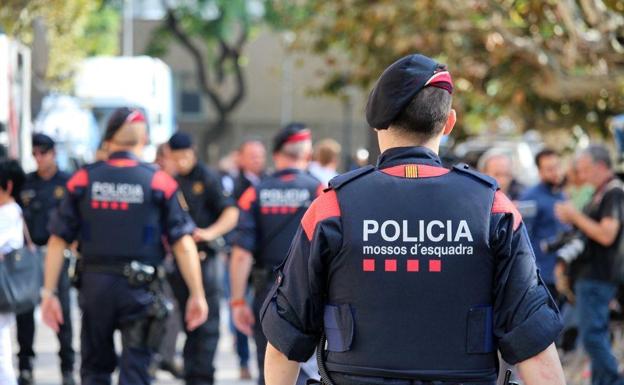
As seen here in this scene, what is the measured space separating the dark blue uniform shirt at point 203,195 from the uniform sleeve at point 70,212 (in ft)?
8.70

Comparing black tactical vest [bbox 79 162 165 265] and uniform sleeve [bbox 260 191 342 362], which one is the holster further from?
uniform sleeve [bbox 260 191 342 362]

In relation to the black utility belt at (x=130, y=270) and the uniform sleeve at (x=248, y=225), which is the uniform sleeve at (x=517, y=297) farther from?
the uniform sleeve at (x=248, y=225)

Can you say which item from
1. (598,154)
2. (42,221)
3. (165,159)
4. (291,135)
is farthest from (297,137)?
(42,221)

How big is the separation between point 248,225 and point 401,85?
4.74 m

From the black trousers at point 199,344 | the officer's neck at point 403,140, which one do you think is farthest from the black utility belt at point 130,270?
the officer's neck at point 403,140

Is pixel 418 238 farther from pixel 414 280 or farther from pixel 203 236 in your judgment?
pixel 203 236

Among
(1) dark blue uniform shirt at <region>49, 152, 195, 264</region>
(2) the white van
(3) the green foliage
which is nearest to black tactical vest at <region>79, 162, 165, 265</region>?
(1) dark blue uniform shirt at <region>49, 152, 195, 264</region>

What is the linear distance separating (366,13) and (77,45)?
1141cm

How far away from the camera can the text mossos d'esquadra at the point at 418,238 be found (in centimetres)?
382

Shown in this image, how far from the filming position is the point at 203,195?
10453 mm

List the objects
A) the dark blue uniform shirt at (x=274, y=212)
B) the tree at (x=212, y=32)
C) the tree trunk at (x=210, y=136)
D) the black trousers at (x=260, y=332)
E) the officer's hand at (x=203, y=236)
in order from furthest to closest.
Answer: the tree trunk at (x=210, y=136), the tree at (x=212, y=32), the officer's hand at (x=203, y=236), the dark blue uniform shirt at (x=274, y=212), the black trousers at (x=260, y=332)

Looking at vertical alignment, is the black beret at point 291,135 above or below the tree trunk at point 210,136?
above

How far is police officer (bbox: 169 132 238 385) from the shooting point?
32.2 feet

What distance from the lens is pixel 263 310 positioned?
157 inches
